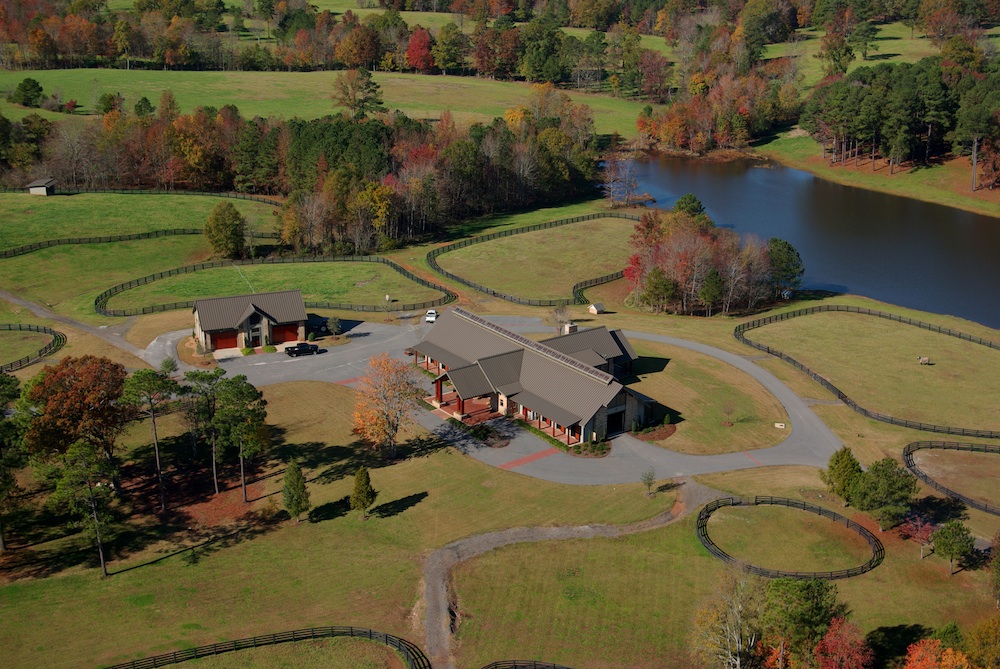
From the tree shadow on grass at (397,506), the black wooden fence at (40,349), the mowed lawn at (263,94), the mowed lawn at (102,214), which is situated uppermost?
the mowed lawn at (263,94)

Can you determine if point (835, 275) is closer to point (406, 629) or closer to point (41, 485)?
point (406, 629)

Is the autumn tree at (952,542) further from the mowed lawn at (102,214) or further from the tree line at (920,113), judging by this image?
the tree line at (920,113)

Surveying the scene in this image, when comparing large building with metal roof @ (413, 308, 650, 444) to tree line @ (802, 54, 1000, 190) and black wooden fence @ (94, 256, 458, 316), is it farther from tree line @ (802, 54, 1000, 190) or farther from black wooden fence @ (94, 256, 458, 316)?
tree line @ (802, 54, 1000, 190)

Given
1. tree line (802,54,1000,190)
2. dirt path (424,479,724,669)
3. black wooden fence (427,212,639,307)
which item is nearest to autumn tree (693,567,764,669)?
dirt path (424,479,724,669)

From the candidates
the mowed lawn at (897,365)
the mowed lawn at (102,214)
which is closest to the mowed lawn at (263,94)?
the mowed lawn at (102,214)

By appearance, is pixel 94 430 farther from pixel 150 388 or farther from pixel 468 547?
pixel 468 547

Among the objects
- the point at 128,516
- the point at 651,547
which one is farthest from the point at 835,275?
the point at 128,516

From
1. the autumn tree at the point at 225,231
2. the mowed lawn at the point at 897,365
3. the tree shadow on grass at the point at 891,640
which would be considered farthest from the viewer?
the autumn tree at the point at 225,231

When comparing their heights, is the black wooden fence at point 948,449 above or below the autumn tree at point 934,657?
below
